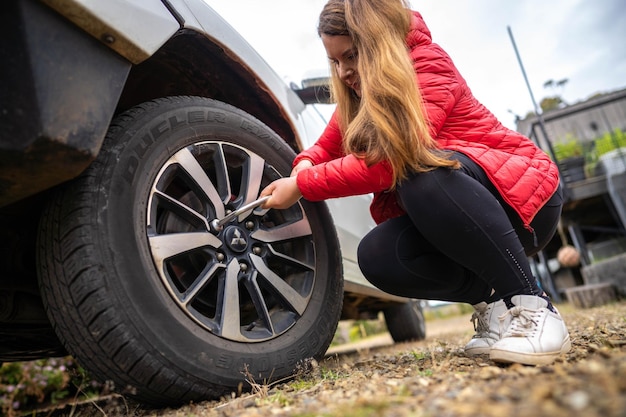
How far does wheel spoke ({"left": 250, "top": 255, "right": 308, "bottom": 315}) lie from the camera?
1.53m

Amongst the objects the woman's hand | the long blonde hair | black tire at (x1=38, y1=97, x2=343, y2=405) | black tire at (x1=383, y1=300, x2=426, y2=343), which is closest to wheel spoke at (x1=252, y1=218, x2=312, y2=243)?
black tire at (x1=38, y1=97, x2=343, y2=405)

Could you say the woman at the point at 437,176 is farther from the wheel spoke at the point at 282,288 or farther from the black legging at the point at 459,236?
the wheel spoke at the point at 282,288

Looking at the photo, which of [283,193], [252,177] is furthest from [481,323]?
[252,177]

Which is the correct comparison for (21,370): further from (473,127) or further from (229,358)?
(473,127)

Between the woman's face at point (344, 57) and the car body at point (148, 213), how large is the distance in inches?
12.4

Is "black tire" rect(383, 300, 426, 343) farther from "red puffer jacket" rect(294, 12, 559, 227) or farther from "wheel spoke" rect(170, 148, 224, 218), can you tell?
"wheel spoke" rect(170, 148, 224, 218)

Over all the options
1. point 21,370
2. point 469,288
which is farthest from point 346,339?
point 469,288

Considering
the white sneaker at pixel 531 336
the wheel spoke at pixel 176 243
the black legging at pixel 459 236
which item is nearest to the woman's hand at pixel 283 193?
the wheel spoke at pixel 176 243

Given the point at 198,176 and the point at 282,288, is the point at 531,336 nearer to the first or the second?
the point at 282,288

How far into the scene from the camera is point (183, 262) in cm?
155

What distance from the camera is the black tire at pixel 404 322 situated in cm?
395

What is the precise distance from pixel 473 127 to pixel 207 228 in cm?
→ 90

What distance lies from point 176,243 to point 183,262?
214 mm

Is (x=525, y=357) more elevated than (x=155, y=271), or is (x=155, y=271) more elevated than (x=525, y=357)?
(x=155, y=271)
